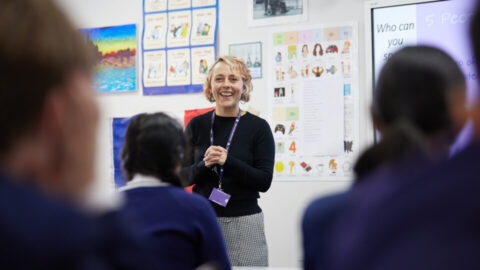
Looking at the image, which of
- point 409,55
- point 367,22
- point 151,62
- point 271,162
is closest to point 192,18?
point 151,62

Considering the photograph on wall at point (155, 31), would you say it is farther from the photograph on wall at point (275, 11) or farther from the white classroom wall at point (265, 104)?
the photograph on wall at point (275, 11)

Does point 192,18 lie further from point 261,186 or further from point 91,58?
point 91,58

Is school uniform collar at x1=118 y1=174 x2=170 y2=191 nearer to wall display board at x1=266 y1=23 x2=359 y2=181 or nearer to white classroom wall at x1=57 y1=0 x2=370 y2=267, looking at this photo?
white classroom wall at x1=57 y1=0 x2=370 y2=267

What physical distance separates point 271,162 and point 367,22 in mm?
1466

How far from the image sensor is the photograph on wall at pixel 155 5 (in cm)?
370

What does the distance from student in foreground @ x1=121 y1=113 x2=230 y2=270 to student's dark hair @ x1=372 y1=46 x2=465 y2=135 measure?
63 cm

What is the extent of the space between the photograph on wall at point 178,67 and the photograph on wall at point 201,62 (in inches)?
2.6

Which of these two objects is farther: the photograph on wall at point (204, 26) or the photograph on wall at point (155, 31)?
the photograph on wall at point (155, 31)

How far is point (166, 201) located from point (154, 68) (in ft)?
8.98

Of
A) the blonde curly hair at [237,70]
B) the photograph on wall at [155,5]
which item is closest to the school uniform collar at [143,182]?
the blonde curly hair at [237,70]

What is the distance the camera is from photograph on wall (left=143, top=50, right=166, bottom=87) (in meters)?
3.68

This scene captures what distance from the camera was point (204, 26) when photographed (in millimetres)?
3555

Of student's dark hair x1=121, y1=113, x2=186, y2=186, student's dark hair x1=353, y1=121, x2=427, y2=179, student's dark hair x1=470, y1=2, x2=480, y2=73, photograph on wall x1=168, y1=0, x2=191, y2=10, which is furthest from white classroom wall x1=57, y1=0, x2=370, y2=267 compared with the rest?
student's dark hair x1=470, y1=2, x2=480, y2=73

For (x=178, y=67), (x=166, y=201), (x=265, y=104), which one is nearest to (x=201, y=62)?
(x=178, y=67)
